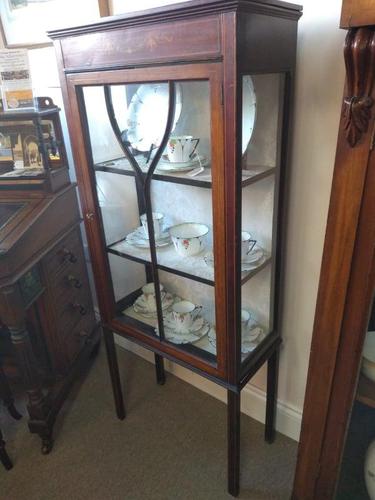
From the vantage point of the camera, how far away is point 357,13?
0.60 metres

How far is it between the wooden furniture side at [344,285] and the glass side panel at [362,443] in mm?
27

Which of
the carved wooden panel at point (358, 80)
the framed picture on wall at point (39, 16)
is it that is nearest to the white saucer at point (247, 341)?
the carved wooden panel at point (358, 80)

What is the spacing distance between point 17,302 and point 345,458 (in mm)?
1106

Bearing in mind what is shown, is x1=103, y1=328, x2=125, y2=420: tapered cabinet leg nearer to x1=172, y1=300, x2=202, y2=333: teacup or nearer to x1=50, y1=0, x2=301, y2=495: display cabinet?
x1=50, y1=0, x2=301, y2=495: display cabinet

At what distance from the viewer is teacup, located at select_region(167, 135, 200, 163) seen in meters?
1.07

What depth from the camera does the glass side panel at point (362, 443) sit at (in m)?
0.89

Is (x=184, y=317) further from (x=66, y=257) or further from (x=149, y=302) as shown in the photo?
(x=66, y=257)

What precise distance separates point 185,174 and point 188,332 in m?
0.56

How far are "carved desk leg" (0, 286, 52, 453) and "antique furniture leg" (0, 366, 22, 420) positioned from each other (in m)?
0.17

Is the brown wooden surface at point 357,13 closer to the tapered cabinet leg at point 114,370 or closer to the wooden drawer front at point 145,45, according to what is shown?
the wooden drawer front at point 145,45

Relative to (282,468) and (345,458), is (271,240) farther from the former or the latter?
(282,468)

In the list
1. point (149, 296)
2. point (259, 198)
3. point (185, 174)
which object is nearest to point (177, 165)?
point (185, 174)

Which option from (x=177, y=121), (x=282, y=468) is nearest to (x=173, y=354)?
(x=282, y=468)

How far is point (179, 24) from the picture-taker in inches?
33.0
